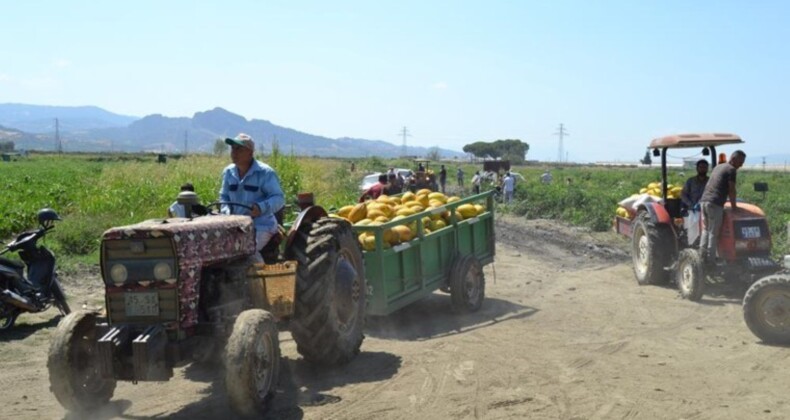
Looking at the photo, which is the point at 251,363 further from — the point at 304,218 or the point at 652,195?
the point at 652,195

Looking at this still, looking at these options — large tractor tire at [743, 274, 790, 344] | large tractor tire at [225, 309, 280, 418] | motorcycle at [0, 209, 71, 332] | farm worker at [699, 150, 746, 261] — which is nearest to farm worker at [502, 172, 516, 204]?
farm worker at [699, 150, 746, 261]

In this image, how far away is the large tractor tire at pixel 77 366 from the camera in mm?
5469

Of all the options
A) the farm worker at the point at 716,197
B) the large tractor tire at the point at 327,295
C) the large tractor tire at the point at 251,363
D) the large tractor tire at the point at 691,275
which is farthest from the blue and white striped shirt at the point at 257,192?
the large tractor tire at the point at 691,275

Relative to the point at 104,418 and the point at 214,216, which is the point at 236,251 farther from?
the point at 104,418

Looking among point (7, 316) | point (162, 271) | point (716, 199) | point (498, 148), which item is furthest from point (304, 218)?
point (498, 148)

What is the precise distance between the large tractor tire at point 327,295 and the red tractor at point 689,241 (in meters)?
5.47

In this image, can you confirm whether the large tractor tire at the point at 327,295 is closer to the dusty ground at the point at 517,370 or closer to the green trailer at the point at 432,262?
the dusty ground at the point at 517,370

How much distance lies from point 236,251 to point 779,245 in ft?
41.2

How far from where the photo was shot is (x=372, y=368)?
7.35 metres

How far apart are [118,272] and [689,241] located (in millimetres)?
8701

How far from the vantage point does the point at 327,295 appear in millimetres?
6902

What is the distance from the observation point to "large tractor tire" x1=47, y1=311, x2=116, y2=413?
5469mm

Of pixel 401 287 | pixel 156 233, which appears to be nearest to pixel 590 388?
pixel 401 287

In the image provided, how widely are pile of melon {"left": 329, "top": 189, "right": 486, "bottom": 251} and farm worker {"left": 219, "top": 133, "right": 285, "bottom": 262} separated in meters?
1.83
